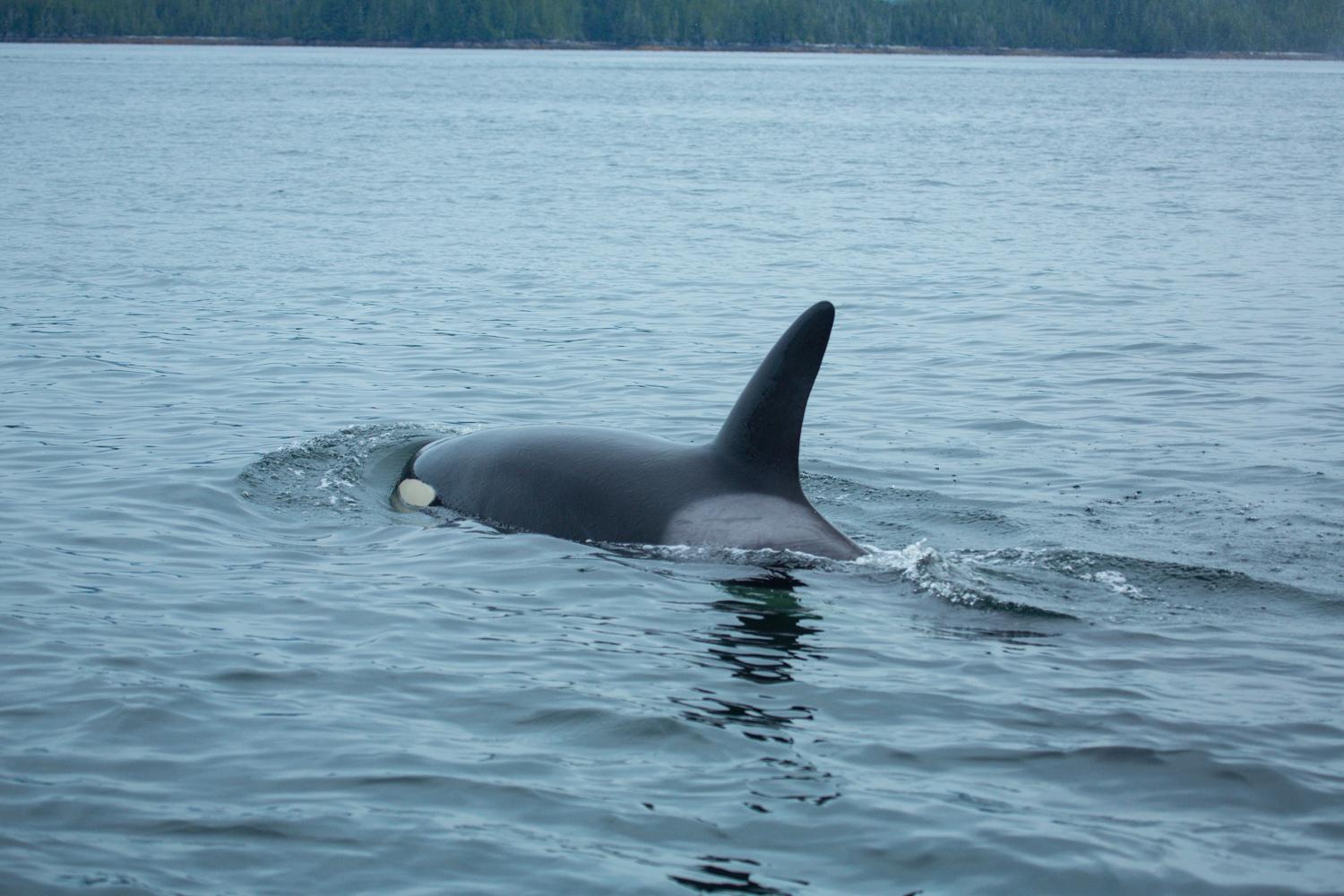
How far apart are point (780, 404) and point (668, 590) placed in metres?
1.40

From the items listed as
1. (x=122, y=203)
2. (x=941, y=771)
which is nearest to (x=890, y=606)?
(x=941, y=771)

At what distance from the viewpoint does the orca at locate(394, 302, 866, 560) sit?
9.55 metres

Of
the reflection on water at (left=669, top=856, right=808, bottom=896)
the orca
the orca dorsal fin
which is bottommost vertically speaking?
the reflection on water at (left=669, top=856, right=808, bottom=896)

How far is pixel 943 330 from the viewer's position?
21.7m

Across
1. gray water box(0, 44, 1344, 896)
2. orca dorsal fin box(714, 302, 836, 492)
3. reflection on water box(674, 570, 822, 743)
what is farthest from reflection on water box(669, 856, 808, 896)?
orca dorsal fin box(714, 302, 836, 492)

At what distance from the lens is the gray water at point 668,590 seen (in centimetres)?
651

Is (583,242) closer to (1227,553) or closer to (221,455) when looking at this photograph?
(221,455)

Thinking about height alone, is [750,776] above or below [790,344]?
below

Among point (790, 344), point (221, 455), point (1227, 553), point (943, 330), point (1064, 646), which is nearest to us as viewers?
point (1064, 646)

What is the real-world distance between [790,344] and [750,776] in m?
3.22

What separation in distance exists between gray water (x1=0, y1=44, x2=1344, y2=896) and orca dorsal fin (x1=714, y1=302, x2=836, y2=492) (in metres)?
0.65

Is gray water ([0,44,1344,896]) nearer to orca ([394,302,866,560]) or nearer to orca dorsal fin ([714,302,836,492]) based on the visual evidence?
orca ([394,302,866,560])

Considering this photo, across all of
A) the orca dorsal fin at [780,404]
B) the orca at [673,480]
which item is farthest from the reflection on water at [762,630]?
the orca dorsal fin at [780,404]

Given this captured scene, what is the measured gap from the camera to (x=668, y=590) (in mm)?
9727
